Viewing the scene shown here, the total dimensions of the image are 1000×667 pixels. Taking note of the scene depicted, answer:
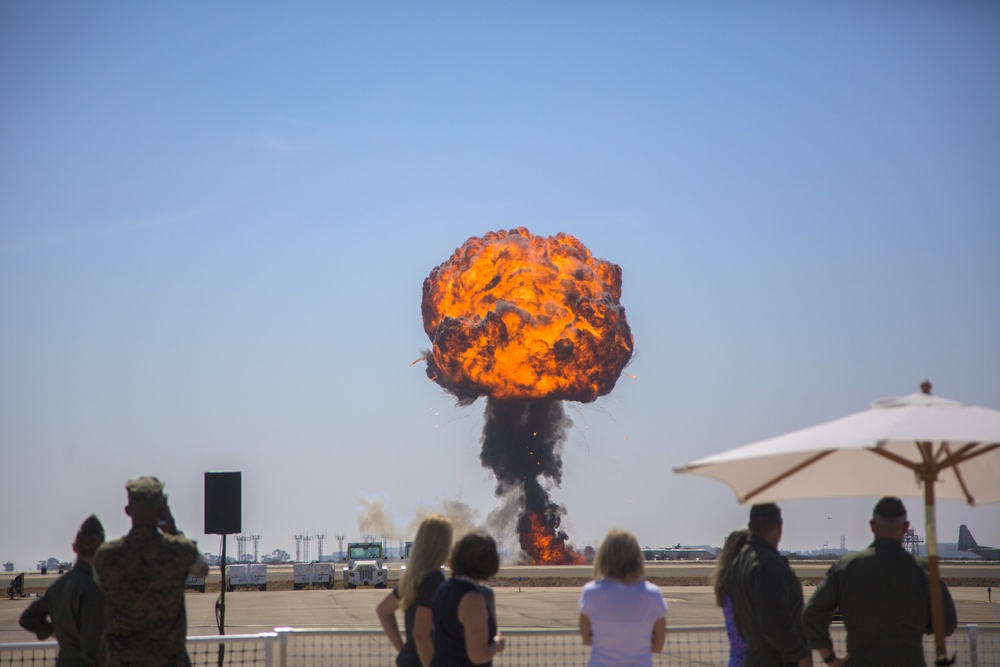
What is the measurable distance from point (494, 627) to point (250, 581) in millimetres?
56020

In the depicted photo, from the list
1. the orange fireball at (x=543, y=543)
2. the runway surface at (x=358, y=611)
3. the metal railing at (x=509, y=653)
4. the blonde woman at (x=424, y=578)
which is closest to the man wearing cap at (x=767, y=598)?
the blonde woman at (x=424, y=578)

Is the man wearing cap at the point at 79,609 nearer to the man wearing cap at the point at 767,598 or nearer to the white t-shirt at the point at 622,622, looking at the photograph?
the white t-shirt at the point at 622,622

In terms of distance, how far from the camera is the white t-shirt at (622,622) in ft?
22.0

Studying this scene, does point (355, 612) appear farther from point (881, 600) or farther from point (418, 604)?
point (881, 600)

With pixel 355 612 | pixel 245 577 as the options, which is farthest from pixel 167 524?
pixel 245 577

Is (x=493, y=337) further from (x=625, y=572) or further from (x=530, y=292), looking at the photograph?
(x=625, y=572)

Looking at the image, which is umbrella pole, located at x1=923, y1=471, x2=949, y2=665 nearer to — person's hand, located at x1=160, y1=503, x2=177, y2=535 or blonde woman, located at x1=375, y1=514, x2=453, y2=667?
blonde woman, located at x1=375, y1=514, x2=453, y2=667

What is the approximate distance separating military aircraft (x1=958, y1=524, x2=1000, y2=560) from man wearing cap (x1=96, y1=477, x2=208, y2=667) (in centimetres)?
16463

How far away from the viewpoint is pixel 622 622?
6699 millimetres

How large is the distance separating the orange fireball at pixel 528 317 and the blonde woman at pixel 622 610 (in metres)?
66.2

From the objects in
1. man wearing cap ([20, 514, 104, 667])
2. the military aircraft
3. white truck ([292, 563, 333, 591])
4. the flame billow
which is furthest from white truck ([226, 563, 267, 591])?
the military aircraft

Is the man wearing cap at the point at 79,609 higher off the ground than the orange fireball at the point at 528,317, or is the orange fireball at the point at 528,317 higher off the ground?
the orange fireball at the point at 528,317

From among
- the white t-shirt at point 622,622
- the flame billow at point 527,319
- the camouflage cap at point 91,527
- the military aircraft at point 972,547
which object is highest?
the flame billow at point 527,319

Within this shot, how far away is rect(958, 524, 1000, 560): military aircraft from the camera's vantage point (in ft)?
502
